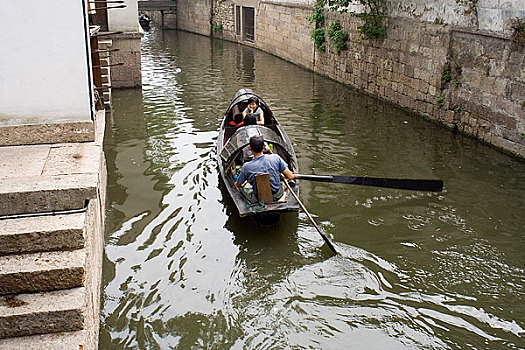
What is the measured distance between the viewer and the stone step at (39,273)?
13.3 ft

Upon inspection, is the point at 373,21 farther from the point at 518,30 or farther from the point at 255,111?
the point at 255,111

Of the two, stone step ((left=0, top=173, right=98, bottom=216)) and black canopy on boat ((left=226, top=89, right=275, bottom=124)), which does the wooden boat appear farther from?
stone step ((left=0, top=173, right=98, bottom=216))

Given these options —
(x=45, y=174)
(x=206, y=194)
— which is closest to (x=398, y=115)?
(x=206, y=194)

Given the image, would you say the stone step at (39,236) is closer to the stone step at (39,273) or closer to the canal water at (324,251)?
the stone step at (39,273)

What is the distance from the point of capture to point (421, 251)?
21.1 ft

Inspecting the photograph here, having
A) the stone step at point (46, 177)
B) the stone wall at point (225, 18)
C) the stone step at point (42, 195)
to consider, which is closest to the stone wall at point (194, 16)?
the stone wall at point (225, 18)

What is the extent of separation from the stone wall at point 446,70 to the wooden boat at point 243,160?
4041 millimetres

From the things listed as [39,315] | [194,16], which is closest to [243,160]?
[39,315]

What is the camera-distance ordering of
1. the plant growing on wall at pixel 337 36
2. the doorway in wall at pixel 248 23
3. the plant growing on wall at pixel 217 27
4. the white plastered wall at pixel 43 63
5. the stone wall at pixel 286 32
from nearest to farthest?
the white plastered wall at pixel 43 63, the plant growing on wall at pixel 337 36, the stone wall at pixel 286 32, the doorway in wall at pixel 248 23, the plant growing on wall at pixel 217 27

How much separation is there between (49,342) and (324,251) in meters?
3.46

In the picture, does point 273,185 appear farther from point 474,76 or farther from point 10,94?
point 474,76

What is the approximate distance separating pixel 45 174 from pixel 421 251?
14.0ft

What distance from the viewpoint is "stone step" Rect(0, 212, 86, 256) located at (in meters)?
4.27

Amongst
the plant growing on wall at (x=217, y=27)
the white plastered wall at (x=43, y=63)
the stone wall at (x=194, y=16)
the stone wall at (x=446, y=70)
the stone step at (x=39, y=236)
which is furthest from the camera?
the stone wall at (x=194, y=16)
